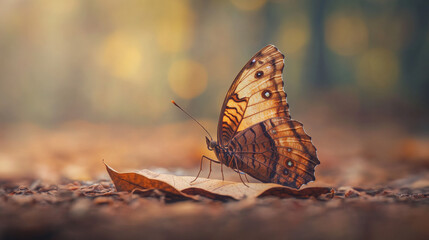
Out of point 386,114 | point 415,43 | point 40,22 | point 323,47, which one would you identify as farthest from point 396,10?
point 40,22

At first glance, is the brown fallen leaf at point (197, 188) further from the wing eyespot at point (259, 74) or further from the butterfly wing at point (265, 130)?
the wing eyespot at point (259, 74)

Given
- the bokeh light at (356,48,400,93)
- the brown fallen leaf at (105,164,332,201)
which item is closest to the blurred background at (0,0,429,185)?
the bokeh light at (356,48,400,93)

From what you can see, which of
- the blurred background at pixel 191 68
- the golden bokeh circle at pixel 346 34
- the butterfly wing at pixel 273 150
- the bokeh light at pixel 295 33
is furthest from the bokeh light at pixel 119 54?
Result: the butterfly wing at pixel 273 150

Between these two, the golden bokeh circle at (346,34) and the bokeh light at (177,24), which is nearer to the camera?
the golden bokeh circle at (346,34)

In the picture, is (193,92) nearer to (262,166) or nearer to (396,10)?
(396,10)

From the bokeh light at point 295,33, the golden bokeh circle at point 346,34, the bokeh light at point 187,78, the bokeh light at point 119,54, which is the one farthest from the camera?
the bokeh light at point 119,54

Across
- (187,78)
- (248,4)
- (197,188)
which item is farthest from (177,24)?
(197,188)
